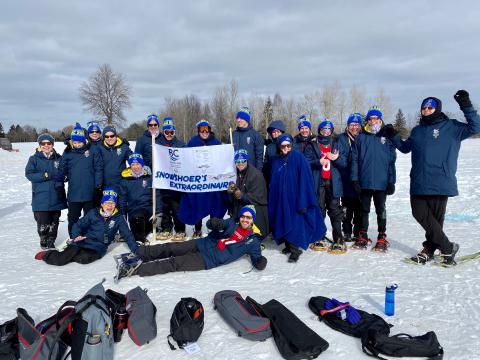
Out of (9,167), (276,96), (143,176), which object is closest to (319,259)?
(143,176)

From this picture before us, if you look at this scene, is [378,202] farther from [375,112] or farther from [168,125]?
[168,125]

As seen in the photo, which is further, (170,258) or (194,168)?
(194,168)

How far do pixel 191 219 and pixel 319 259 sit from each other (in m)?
2.67

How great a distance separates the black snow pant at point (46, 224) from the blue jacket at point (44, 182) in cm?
15

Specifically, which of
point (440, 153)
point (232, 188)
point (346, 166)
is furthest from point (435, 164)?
point (232, 188)

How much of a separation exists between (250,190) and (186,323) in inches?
136

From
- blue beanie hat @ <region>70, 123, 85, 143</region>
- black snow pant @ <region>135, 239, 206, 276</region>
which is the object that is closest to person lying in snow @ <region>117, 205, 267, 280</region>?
black snow pant @ <region>135, 239, 206, 276</region>

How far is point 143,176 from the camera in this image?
7.59m

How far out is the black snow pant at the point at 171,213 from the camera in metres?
7.86

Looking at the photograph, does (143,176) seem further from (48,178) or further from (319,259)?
(319,259)

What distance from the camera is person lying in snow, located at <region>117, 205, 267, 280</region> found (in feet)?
19.2

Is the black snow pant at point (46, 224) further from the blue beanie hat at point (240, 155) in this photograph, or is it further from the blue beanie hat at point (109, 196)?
the blue beanie hat at point (240, 155)

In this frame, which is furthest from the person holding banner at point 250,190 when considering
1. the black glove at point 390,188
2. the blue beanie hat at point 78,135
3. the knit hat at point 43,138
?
the knit hat at point 43,138

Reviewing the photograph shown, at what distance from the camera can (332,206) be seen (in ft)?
22.9
